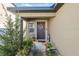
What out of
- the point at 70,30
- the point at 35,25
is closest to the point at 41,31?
the point at 35,25

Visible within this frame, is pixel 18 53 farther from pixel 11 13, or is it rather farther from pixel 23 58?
pixel 23 58

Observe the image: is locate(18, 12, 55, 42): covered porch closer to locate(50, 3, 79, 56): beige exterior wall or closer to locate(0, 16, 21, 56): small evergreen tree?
locate(0, 16, 21, 56): small evergreen tree

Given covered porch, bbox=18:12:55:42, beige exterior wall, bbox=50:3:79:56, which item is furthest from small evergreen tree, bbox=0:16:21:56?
beige exterior wall, bbox=50:3:79:56

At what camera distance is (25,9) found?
3586mm

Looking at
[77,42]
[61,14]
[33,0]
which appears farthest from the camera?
[61,14]

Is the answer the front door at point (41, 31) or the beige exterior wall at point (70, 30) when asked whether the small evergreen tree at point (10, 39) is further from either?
the beige exterior wall at point (70, 30)

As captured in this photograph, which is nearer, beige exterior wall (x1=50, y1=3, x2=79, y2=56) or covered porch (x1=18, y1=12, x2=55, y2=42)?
beige exterior wall (x1=50, y1=3, x2=79, y2=56)

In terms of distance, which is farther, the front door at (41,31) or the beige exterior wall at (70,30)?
the front door at (41,31)

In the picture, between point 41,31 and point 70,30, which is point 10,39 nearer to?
point 41,31

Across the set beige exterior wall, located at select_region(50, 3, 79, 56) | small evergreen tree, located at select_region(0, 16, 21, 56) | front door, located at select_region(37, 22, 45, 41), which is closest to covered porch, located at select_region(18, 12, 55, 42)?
front door, located at select_region(37, 22, 45, 41)

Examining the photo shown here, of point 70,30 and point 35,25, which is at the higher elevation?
point 35,25

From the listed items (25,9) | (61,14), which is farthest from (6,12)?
(61,14)

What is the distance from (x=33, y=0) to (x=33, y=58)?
0.62 metres

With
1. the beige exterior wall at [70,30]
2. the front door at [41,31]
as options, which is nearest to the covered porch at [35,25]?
the front door at [41,31]
